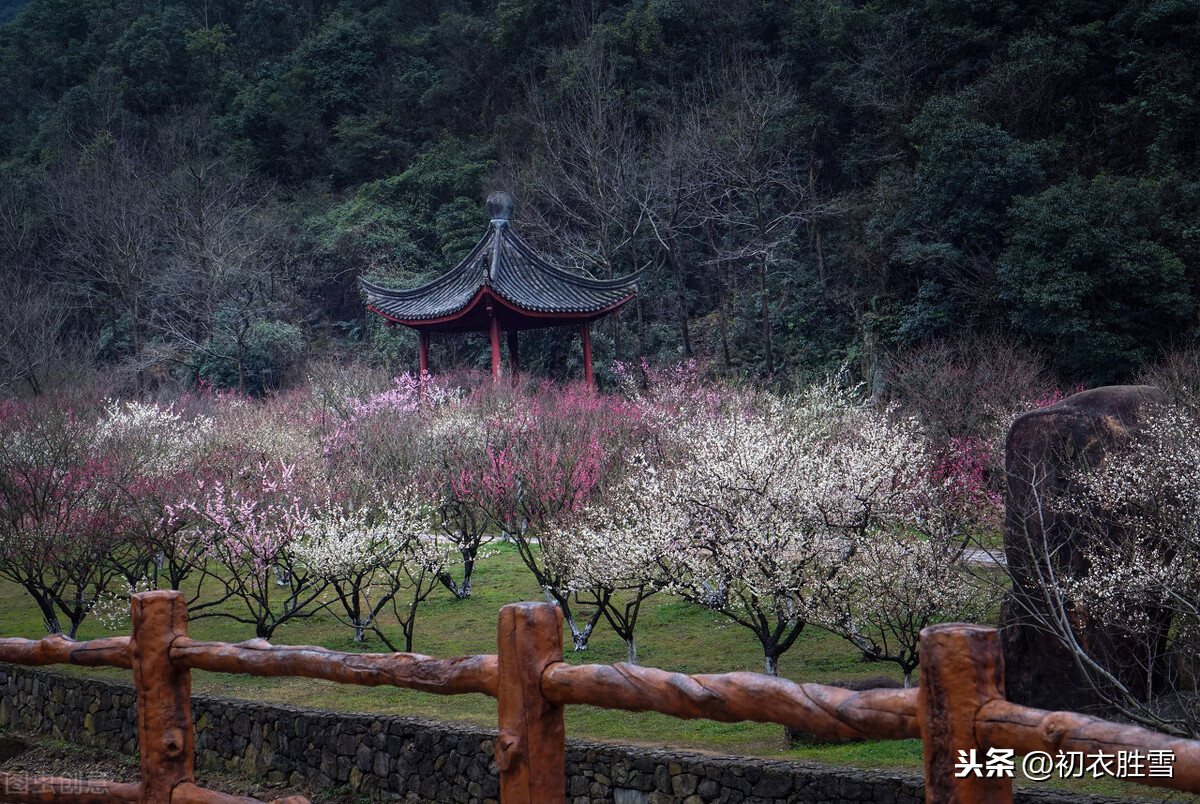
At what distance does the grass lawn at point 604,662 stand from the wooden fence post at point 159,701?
12.2ft

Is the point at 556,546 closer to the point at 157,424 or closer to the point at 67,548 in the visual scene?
the point at 67,548

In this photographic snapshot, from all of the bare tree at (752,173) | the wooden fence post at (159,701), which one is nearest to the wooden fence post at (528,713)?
the wooden fence post at (159,701)

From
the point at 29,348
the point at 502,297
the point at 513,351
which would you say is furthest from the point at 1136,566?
the point at 29,348

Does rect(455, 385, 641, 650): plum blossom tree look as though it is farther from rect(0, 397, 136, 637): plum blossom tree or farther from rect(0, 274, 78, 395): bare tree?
rect(0, 274, 78, 395): bare tree

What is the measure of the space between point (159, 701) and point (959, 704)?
10.2ft

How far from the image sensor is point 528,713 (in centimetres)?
298

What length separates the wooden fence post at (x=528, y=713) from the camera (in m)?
2.97

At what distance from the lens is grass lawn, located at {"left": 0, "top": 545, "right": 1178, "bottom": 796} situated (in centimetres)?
711

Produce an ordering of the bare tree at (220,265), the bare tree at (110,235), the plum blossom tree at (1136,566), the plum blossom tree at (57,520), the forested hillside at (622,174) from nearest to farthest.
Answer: the plum blossom tree at (1136,566) → the plum blossom tree at (57,520) → the forested hillside at (622,174) → the bare tree at (220,265) → the bare tree at (110,235)

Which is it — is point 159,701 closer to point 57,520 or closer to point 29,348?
point 57,520

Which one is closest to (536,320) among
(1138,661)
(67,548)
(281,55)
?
(67,548)

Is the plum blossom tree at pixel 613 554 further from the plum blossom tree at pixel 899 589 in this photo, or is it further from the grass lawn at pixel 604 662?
the plum blossom tree at pixel 899 589

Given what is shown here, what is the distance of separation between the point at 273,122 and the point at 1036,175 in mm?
28458

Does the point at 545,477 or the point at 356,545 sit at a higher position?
the point at 545,477
